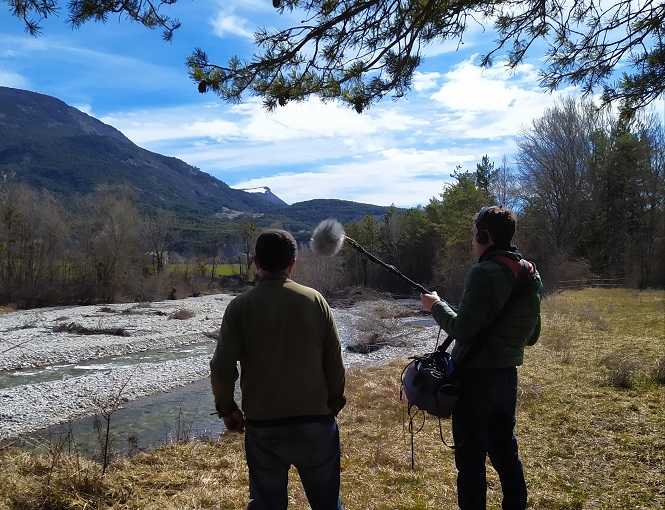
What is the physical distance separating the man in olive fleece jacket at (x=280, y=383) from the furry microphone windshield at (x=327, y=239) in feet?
3.33

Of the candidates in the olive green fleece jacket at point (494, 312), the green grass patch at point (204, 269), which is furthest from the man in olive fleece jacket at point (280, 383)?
the green grass patch at point (204, 269)

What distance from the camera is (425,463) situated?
461 centimetres

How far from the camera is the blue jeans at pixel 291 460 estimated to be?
2281mm

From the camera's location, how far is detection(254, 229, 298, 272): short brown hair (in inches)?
94.2

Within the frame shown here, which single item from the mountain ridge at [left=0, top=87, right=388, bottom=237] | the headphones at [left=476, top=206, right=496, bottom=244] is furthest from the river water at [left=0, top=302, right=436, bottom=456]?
the mountain ridge at [left=0, top=87, right=388, bottom=237]

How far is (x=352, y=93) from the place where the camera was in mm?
5023

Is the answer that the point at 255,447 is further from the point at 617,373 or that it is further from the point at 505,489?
the point at 617,373

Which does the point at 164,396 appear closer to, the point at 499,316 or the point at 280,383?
the point at 280,383

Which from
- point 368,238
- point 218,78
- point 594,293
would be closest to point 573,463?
point 218,78

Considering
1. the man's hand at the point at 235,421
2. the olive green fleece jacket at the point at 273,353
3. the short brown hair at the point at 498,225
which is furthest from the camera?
the short brown hair at the point at 498,225

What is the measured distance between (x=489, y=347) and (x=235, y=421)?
4.35 ft

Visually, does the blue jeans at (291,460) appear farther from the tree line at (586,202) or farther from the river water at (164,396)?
the tree line at (586,202)

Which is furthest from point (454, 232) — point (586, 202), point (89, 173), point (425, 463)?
point (89, 173)

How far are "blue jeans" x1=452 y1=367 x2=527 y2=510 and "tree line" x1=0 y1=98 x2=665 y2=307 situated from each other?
22871 millimetres
